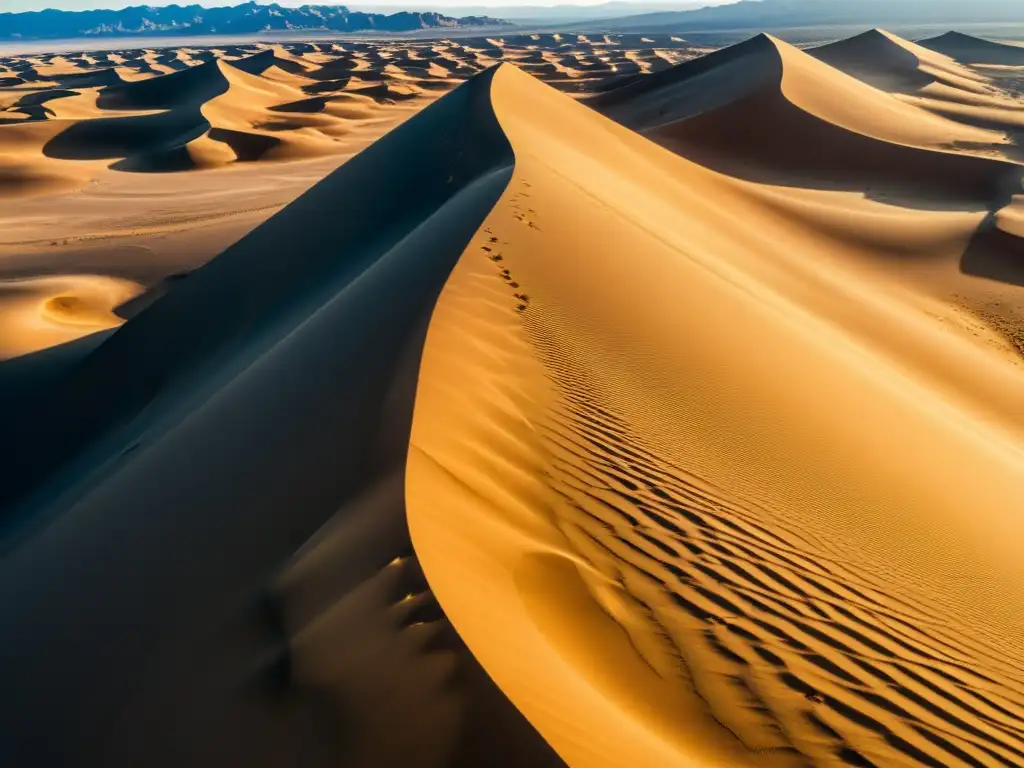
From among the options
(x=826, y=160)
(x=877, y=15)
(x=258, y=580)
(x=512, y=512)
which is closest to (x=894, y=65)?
(x=826, y=160)

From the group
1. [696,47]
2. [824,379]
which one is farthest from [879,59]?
[696,47]

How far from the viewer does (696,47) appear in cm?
9106

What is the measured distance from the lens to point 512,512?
3.47 meters

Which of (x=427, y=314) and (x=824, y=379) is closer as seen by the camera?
(x=427, y=314)

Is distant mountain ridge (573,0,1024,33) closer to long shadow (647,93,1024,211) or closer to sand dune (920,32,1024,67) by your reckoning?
sand dune (920,32,1024,67)

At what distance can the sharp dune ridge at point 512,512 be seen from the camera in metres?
2.71

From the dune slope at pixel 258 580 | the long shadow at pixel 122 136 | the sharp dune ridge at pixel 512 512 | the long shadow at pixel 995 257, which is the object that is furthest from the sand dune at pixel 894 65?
the dune slope at pixel 258 580

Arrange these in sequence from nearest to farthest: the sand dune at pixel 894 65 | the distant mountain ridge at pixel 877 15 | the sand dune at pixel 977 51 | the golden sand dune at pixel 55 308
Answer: the golden sand dune at pixel 55 308 < the sand dune at pixel 894 65 < the sand dune at pixel 977 51 < the distant mountain ridge at pixel 877 15

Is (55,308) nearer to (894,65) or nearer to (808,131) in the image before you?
(808,131)

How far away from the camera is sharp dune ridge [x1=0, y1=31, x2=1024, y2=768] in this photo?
2.71m

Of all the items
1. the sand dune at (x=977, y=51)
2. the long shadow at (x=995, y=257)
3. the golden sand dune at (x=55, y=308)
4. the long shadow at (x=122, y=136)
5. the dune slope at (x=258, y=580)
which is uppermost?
the sand dune at (x=977, y=51)

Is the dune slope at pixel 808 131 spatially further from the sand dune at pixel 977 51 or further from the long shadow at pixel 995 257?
the sand dune at pixel 977 51

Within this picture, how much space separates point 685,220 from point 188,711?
9505 millimetres

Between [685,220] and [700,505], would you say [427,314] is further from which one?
[685,220]
